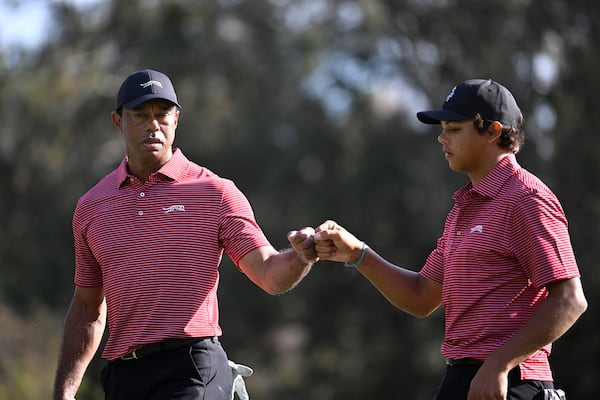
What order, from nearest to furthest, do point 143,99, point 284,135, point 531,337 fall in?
point 531,337
point 143,99
point 284,135

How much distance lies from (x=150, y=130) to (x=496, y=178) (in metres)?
1.71

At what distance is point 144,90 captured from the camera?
531 centimetres

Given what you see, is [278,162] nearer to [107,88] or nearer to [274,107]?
[274,107]

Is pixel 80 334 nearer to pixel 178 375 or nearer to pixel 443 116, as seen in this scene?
pixel 178 375

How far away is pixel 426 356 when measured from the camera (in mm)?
22281

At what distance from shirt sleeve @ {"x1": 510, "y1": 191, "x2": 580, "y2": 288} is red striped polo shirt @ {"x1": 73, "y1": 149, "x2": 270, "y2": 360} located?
4.08 feet

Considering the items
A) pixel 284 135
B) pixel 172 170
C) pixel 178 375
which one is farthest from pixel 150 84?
pixel 284 135

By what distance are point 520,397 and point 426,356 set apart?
59.0ft

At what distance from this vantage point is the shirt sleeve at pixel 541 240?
4438 mm

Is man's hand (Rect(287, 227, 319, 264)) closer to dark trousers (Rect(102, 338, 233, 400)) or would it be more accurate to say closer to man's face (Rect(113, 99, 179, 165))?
dark trousers (Rect(102, 338, 233, 400))

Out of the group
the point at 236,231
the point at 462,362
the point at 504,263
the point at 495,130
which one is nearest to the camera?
the point at 504,263

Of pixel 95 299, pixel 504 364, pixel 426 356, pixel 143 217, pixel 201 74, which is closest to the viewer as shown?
pixel 504 364

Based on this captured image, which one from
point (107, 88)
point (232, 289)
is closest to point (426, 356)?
point (232, 289)

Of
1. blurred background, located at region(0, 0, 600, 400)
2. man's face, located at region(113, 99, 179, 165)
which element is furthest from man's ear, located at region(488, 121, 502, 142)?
blurred background, located at region(0, 0, 600, 400)
